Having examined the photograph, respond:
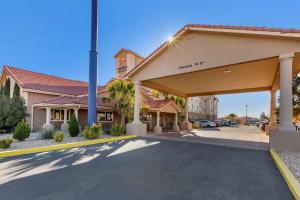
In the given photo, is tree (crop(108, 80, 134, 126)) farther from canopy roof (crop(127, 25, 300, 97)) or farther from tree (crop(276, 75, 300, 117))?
tree (crop(276, 75, 300, 117))

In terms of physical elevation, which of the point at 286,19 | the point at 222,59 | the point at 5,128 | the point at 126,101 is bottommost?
the point at 5,128

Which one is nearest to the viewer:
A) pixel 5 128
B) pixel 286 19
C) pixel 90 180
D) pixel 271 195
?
pixel 271 195

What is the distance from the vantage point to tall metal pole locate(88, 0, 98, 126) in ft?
43.5

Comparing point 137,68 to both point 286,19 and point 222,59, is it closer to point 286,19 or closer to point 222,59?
point 222,59

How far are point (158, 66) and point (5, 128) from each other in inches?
634

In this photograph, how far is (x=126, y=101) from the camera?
15.2 m

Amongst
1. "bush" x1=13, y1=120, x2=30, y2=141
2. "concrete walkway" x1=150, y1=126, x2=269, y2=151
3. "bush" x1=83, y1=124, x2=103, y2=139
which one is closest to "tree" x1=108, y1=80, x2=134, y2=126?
"concrete walkway" x1=150, y1=126, x2=269, y2=151

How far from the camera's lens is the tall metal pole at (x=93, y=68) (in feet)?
43.5

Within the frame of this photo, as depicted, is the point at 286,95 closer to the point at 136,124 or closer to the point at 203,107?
the point at 136,124

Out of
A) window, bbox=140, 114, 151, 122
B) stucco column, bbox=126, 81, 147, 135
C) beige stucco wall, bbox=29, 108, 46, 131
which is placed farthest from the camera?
window, bbox=140, 114, 151, 122

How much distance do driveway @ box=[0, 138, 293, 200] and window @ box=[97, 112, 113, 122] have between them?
11710 millimetres

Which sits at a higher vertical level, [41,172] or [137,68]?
[137,68]

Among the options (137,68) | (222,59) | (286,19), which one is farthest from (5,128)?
(286,19)

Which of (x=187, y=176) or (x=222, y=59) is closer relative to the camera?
(x=187, y=176)
